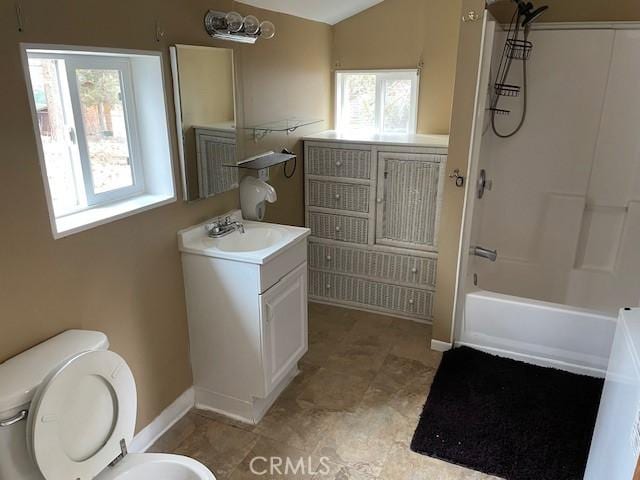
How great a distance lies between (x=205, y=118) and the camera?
2322 mm

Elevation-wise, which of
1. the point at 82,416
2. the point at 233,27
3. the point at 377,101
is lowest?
the point at 82,416

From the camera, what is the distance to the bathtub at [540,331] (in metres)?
2.57

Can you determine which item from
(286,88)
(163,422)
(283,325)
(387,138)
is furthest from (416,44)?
(163,422)

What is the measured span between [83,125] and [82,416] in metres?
1.09

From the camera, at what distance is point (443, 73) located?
3359 mm

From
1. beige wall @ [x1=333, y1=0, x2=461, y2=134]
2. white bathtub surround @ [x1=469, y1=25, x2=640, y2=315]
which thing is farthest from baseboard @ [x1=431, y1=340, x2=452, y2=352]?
beige wall @ [x1=333, y1=0, x2=461, y2=134]

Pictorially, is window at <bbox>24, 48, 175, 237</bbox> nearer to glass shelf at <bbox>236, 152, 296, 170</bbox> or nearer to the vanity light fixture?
the vanity light fixture

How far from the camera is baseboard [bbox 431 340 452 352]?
9.71 feet

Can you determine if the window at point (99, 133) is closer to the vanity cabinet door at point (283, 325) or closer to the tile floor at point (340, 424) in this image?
the vanity cabinet door at point (283, 325)

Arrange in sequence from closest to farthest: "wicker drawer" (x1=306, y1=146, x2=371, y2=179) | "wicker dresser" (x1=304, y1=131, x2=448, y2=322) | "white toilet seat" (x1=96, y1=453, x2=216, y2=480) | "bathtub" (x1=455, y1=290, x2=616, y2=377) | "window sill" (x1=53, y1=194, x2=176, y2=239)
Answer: "white toilet seat" (x1=96, y1=453, x2=216, y2=480), "window sill" (x1=53, y1=194, x2=176, y2=239), "bathtub" (x1=455, y1=290, x2=616, y2=377), "wicker dresser" (x1=304, y1=131, x2=448, y2=322), "wicker drawer" (x1=306, y1=146, x2=371, y2=179)

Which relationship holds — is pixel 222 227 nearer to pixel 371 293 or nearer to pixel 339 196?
pixel 339 196

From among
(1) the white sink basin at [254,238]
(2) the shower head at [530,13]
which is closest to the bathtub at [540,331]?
(1) the white sink basin at [254,238]

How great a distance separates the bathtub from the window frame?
1.95m

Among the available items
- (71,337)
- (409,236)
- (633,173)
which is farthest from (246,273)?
(633,173)
